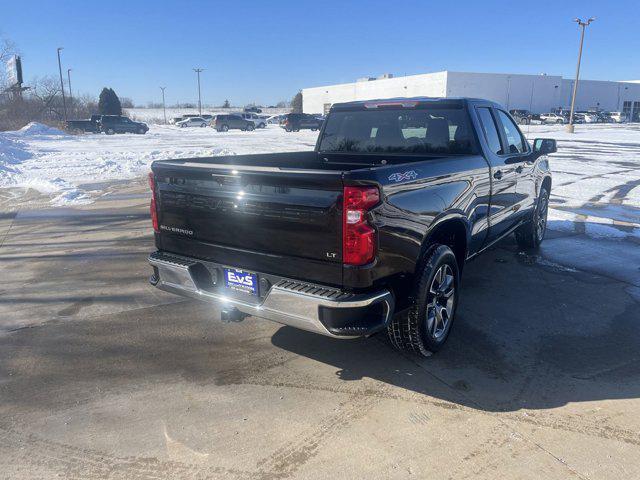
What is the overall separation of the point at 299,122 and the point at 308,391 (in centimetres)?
4767

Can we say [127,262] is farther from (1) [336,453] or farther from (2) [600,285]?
(2) [600,285]

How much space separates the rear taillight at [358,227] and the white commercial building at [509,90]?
72.1 meters

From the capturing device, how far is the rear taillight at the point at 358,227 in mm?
3031

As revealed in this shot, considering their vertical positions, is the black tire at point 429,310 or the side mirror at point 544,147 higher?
the side mirror at point 544,147

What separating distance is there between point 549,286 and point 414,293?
280 centimetres

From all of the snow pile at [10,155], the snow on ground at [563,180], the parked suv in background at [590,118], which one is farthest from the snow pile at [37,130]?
the parked suv in background at [590,118]

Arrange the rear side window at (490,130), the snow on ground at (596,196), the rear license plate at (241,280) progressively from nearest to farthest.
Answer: the rear license plate at (241,280) → the rear side window at (490,130) → the snow on ground at (596,196)

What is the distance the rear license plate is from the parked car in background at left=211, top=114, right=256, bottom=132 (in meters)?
49.2

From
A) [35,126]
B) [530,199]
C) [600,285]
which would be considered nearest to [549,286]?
[600,285]

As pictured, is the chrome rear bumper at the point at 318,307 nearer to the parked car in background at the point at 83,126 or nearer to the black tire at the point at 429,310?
the black tire at the point at 429,310

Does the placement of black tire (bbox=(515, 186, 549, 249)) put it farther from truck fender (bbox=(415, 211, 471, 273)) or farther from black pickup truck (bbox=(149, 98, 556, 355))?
truck fender (bbox=(415, 211, 471, 273))

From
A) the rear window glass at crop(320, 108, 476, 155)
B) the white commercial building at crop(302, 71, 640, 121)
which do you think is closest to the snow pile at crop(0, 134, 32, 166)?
the rear window glass at crop(320, 108, 476, 155)

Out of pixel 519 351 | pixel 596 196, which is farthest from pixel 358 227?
pixel 596 196

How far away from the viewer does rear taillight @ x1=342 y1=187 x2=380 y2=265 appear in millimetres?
3031
